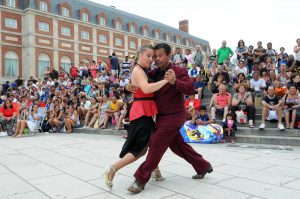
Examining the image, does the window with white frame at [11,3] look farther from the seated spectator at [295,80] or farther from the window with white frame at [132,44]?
the seated spectator at [295,80]

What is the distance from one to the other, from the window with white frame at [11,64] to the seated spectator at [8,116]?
2433 cm

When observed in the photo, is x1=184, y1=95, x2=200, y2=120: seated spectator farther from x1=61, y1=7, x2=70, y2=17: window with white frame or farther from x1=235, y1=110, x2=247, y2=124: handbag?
x1=61, y1=7, x2=70, y2=17: window with white frame

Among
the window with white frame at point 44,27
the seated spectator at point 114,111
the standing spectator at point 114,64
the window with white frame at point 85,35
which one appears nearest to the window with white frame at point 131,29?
the window with white frame at point 85,35

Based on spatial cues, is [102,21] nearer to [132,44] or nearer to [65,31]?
[132,44]

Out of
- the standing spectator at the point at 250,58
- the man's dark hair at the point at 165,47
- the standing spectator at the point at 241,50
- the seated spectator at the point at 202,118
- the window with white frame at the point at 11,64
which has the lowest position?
the seated spectator at the point at 202,118

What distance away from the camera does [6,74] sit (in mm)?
33375

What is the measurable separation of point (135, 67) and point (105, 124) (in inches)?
314

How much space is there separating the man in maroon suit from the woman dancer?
0.11 metres

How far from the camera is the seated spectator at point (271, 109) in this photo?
7.96m

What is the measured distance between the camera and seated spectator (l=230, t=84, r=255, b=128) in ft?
28.4

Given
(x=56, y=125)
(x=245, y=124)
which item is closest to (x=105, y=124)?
(x=56, y=125)

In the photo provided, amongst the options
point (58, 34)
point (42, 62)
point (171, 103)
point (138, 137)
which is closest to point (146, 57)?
point (171, 103)

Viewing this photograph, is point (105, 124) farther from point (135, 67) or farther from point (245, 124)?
point (135, 67)

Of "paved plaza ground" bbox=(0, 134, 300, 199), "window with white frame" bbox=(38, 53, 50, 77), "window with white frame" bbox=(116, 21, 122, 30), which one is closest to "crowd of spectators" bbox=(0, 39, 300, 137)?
"paved plaza ground" bbox=(0, 134, 300, 199)
